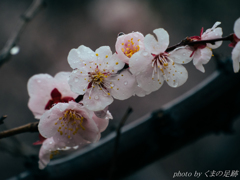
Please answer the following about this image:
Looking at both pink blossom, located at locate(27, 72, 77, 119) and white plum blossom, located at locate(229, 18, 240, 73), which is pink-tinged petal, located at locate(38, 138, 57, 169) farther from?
white plum blossom, located at locate(229, 18, 240, 73)

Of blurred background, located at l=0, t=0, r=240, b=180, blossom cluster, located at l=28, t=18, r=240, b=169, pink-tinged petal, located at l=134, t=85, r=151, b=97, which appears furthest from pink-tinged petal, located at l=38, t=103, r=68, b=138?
blurred background, located at l=0, t=0, r=240, b=180

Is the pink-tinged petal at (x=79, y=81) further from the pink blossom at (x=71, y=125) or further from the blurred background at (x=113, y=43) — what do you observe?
the blurred background at (x=113, y=43)

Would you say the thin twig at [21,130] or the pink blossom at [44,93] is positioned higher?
the pink blossom at [44,93]

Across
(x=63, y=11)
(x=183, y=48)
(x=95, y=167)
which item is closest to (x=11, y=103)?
(x=63, y=11)

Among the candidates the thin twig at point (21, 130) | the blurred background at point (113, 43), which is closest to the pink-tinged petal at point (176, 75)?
the thin twig at point (21, 130)

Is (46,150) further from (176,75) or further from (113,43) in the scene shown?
(113,43)

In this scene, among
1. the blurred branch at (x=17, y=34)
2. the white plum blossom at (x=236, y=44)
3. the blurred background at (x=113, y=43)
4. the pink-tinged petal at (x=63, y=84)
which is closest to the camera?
the white plum blossom at (x=236, y=44)

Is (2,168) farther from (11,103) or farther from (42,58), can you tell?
(42,58)
